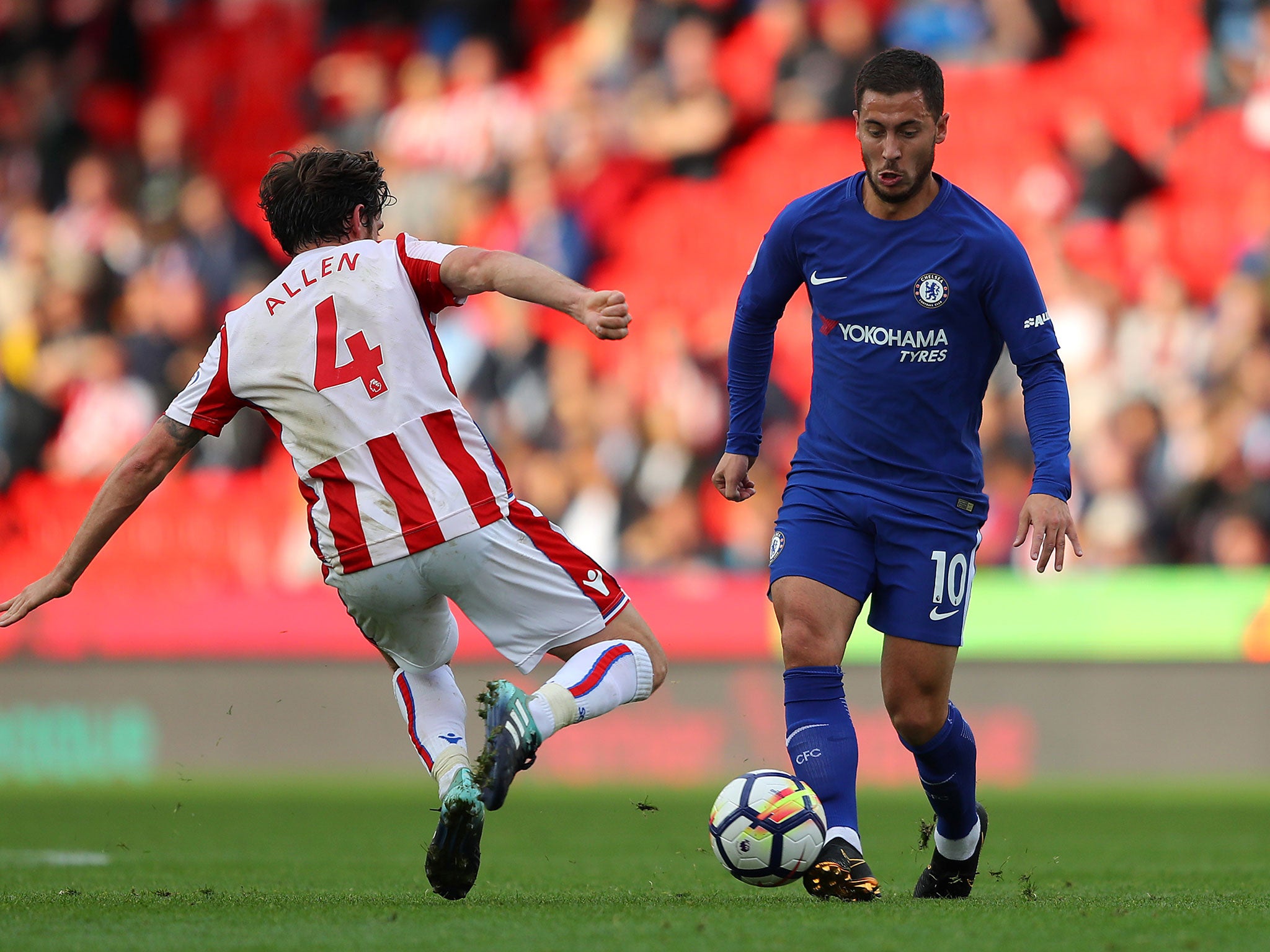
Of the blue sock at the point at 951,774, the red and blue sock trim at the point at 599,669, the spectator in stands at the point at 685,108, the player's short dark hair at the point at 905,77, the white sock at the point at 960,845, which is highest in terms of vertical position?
the spectator in stands at the point at 685,108

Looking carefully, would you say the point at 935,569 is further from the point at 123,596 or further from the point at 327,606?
the point at 123,596

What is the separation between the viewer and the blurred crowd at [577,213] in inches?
479

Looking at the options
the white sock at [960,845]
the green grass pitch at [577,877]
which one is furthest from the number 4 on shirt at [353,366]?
the white sock at [960,845]

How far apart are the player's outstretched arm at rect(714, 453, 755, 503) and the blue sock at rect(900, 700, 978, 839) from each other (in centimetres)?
91

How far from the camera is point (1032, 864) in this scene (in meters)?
6.46

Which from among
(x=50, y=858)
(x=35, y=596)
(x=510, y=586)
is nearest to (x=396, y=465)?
(x=510, y=586)

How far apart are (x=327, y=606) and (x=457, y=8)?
6.24 metres

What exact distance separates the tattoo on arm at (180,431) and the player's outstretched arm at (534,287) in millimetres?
839

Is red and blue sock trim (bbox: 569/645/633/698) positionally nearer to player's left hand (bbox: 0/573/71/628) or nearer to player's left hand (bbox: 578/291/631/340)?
player's left hand (bbox: 578/291/631/340)

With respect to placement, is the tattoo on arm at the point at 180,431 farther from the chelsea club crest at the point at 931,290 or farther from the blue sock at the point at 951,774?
the blue sock at the point at 951,774

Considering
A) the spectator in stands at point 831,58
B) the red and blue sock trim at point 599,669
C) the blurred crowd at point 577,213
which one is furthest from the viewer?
the spectator in stands at point 831,58

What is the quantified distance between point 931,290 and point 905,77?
601mm

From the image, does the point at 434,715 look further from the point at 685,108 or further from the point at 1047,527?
the point at 685,108

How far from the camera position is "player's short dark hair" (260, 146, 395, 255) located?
15.6ft
